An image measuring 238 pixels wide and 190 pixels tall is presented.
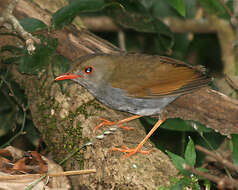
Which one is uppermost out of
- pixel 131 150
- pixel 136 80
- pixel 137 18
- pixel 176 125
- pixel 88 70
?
pixel 137 18

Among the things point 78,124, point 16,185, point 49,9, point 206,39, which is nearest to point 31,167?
point 16,185

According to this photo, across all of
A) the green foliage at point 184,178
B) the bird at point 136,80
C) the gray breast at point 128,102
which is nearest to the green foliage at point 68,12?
the bird at point 136,80

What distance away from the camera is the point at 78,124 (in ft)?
11.9

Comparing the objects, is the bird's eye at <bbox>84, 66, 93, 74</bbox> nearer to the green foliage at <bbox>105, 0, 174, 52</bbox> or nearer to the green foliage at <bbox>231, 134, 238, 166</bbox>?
the green foliage at <bbox>105, 0, 174, 52</bbox>

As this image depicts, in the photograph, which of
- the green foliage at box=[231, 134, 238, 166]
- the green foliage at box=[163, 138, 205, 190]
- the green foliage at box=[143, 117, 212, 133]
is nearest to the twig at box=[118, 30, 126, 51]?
the green foliage at box=[143, 117, 212, 133]

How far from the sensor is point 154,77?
3.90 metres

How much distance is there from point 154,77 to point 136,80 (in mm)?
198

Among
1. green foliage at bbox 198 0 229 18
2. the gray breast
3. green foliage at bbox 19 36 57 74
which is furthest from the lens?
green foliage at bbox 198 0 229 18

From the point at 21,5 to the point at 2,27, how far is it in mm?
346

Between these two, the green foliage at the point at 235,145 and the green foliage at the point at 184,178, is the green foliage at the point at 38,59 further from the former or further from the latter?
the green foliage at the point at 235,145

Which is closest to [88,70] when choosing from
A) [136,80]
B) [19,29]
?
[136,80]

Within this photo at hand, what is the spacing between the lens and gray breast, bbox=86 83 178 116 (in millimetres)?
3773

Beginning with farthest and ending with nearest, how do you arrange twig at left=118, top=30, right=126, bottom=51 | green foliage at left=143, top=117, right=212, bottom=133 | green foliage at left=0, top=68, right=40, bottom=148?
1. twig at left=118, top=30, right=126, bottom=51
2. green foliage at left=0, top=68, right=40, bottom=148
3. green foliage at left=143, top=117, right=212, bottom=133

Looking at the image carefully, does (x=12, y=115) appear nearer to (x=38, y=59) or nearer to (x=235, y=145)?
(x=38, y=59)
